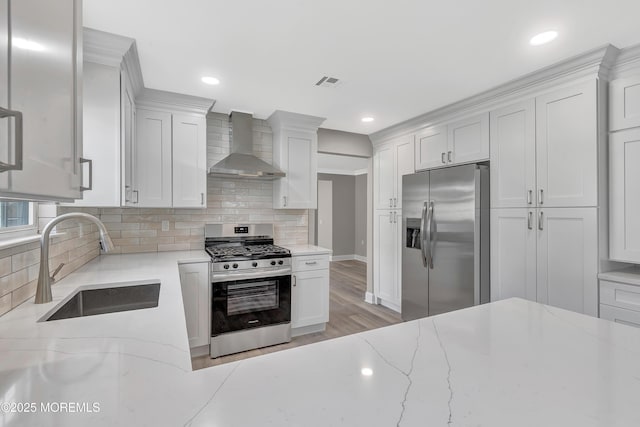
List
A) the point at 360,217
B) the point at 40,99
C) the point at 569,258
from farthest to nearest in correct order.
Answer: the point at 360,217 < the point at 569,258 < the point at 40,99

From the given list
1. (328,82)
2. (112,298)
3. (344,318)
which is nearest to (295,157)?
(328,82)

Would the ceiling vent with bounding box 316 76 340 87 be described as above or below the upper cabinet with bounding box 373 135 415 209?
above

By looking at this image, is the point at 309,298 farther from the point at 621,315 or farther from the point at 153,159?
the point at 621,315

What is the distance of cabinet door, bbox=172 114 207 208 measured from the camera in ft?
9.34

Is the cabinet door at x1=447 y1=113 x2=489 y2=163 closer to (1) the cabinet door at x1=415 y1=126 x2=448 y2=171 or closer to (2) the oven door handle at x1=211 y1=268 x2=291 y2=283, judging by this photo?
(1) the cabinet door at x1=415 y1=126 x2=448 y2=171

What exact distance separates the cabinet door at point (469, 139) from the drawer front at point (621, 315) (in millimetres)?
1444

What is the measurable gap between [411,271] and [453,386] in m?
2.84

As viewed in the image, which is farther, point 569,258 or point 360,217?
point 360,217

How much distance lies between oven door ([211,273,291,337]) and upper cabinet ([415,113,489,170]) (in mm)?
2009

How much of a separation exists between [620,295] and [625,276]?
133 mm

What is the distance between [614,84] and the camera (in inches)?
82.6

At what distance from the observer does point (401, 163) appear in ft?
12.3

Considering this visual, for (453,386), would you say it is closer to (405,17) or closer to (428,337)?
(428,337)

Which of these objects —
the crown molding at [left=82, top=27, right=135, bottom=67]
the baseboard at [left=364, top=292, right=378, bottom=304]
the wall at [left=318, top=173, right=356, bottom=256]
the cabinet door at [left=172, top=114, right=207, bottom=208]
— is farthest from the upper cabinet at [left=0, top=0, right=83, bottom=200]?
the wall at [left=318, top=173, right=356, bottom=256]
